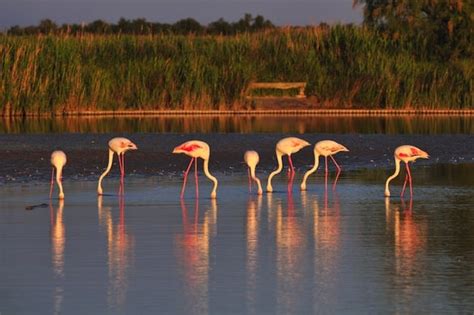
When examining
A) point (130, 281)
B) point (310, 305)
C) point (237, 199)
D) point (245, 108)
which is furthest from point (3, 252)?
point (245, 108)

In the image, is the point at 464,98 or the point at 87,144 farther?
the point at 464,98

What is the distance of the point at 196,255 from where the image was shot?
37.3ft

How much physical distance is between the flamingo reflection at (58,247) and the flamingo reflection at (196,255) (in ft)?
A: 2.91

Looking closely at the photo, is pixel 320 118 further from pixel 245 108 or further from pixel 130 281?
pixel 130 281

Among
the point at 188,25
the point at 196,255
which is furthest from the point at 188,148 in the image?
the point at 188,25

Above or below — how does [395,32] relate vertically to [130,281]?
above

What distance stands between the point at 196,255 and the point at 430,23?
31056 mm

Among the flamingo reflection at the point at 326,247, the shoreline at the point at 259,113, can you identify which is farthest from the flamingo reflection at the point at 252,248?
the shoreline at the point at 259,113

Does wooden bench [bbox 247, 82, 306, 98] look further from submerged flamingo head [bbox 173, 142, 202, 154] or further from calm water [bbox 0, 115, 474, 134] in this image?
submerged flamingo head [bbox 173, 142, 202, 154]

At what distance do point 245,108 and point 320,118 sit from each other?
3.50 meters

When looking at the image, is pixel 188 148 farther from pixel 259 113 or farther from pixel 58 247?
pixel 259 113

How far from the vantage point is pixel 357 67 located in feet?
125

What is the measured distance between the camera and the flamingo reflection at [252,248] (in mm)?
9516

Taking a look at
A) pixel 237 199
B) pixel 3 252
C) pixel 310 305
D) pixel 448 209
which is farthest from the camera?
pixel 237 199
